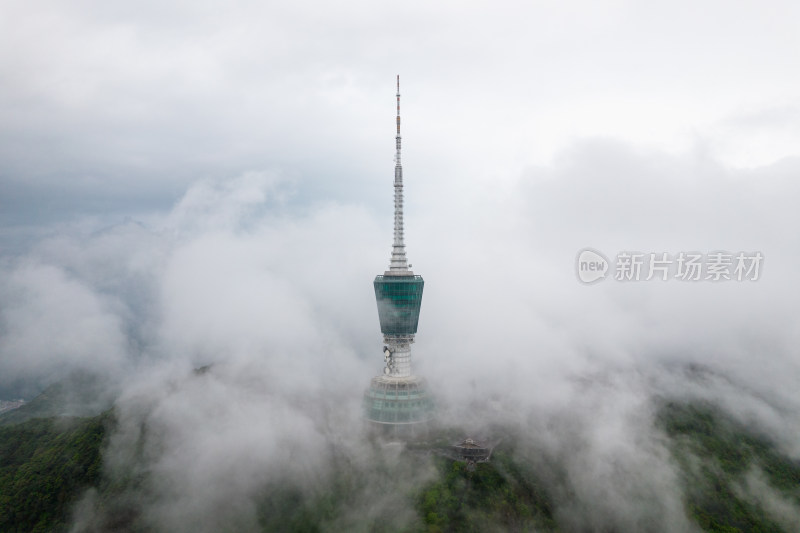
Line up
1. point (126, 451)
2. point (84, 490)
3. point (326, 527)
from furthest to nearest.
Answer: point (126, 451) → point (84, 490) → point (326, 527)

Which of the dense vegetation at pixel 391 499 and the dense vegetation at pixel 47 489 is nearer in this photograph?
the dense vegetation at pixel 391 499

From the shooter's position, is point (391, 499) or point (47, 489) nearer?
point (391, 499)

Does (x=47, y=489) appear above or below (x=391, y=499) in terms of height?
above

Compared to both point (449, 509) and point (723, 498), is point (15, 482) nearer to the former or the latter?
point (449, 509)

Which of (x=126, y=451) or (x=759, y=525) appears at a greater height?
(x=126, y=451)

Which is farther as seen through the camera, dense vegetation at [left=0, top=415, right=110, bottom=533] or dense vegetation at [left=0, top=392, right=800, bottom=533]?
dense vegetation at [left=0, top=415, right=110, bottom=533]

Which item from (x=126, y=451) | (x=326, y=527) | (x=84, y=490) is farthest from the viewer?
(x=126, y=451)

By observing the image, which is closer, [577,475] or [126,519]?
[126,519]

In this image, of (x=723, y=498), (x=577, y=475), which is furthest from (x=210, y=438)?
(x=723, y=498)

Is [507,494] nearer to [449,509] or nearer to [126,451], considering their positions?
[449,509]
